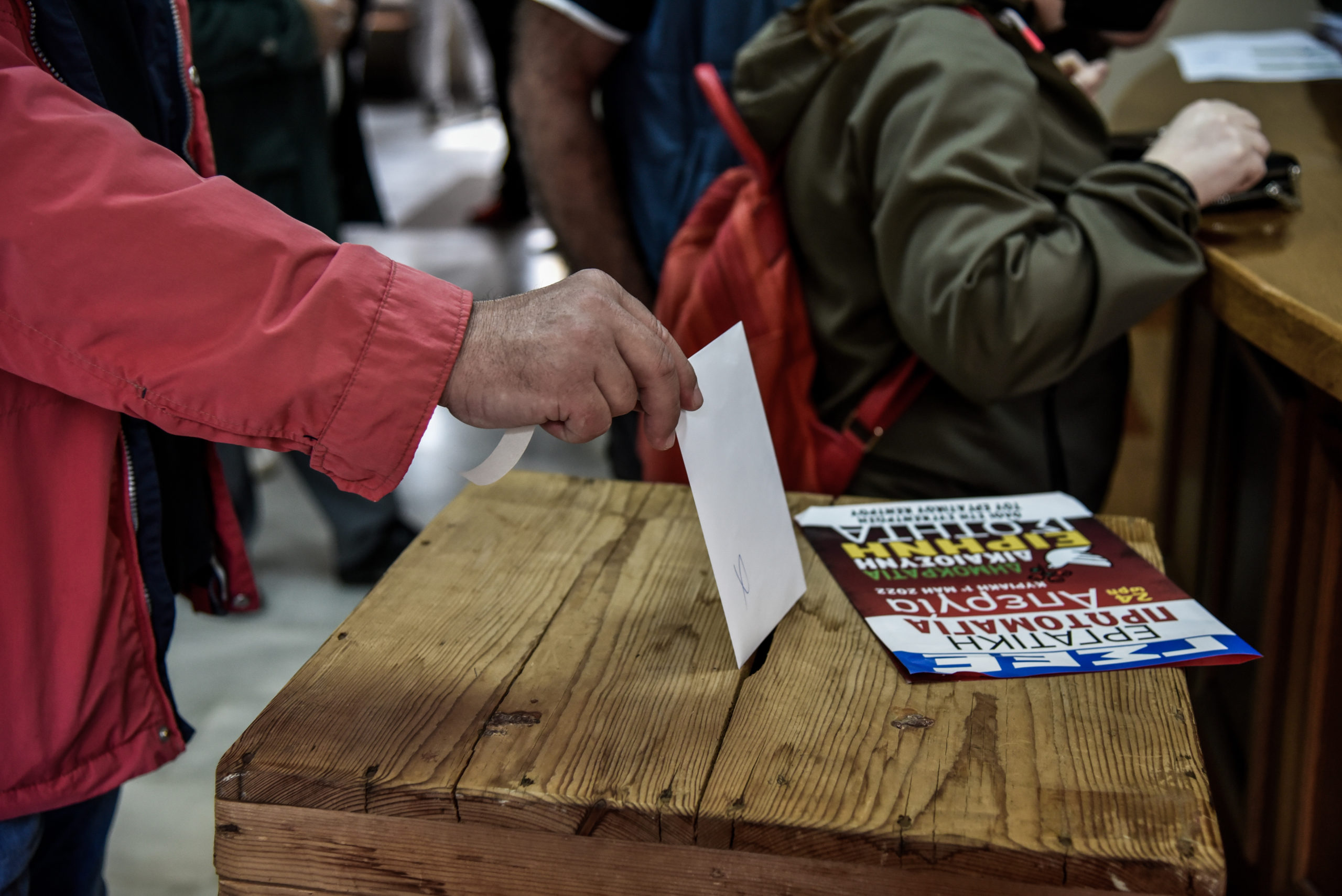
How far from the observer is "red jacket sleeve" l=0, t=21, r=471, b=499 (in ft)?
1.98

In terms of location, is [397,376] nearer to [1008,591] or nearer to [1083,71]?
[1008,591]

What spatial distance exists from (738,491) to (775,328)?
0.48 meters

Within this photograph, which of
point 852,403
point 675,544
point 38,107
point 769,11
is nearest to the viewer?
point 38,107

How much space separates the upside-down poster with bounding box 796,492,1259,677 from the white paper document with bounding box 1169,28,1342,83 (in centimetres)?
170

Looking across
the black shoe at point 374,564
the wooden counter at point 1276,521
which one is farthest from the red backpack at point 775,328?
the black shoe at point 374,564

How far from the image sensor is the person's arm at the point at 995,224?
105 centimetres

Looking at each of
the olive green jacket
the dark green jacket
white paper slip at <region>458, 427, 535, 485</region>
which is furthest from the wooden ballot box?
the dark green jacket

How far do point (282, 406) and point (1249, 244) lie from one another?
39.6 inches

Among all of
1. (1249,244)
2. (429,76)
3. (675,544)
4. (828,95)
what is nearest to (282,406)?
(675,544)

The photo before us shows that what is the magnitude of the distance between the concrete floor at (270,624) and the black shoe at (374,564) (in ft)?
0.09

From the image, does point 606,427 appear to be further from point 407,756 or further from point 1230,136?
point 1230,136

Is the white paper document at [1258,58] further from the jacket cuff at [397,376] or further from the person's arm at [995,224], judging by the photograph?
the jacket cuff at [397,376]

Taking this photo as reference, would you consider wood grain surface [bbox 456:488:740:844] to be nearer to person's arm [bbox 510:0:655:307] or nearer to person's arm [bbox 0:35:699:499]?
person's arm [bbox 0:35:699:499]

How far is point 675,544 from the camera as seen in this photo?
38.2 inches
